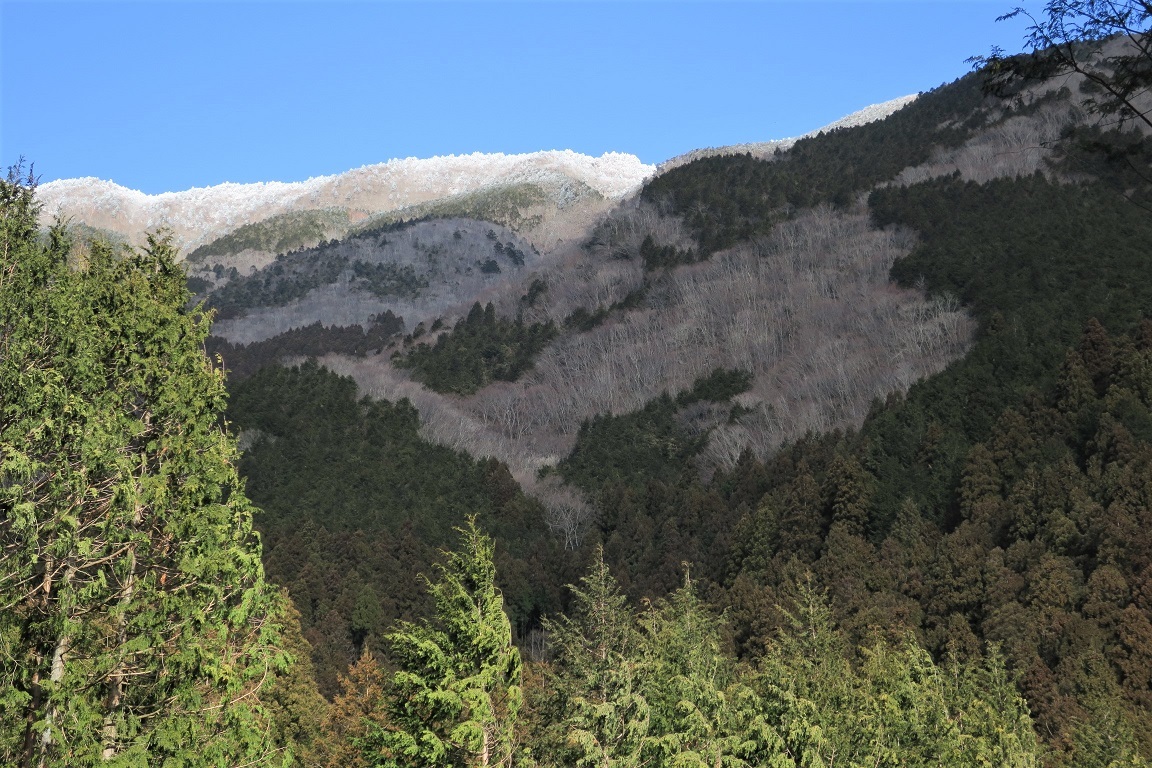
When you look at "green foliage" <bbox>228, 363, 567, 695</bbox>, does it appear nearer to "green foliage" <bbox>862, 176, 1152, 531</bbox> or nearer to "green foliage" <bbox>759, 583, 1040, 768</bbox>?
"green foliage" <bbox>862, 176, 1152, 531</bbox>

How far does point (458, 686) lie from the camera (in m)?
17.7

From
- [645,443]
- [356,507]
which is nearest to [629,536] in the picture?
[645,443]

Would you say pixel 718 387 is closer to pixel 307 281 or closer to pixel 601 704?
pixel 601 704

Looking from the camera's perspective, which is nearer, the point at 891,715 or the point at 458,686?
the point at 458,686

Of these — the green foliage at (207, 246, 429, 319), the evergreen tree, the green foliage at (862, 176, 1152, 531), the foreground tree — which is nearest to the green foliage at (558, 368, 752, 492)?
the green foliage at (862, 176, 1152, 531)

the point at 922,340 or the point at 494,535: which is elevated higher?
the point at 922,340

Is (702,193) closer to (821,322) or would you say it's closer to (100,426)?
(821,322)

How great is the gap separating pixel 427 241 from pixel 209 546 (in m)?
145

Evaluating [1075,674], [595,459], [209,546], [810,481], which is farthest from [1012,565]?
[595,459]

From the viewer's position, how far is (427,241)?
156 meters

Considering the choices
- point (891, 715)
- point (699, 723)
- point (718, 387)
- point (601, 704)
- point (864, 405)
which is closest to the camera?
point (601, 704)

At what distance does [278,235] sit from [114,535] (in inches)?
6839

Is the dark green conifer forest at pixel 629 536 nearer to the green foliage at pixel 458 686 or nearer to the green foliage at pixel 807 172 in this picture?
the green foliage at pixel 458 686

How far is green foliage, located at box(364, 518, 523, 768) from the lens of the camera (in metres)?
17.8
